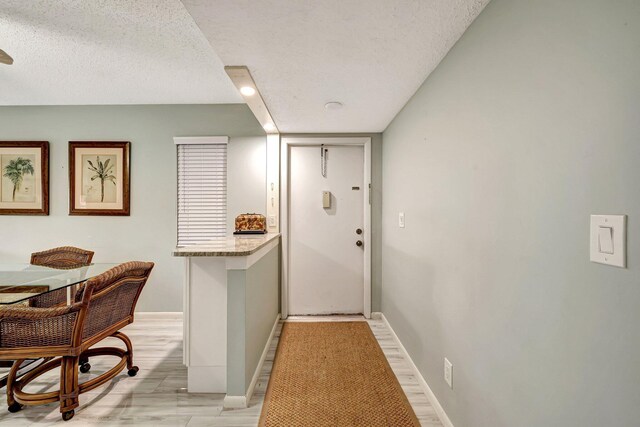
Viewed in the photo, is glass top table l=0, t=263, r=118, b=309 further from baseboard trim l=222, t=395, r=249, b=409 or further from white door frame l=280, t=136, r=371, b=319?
white door frame l=280, t=136, r=371, b=319

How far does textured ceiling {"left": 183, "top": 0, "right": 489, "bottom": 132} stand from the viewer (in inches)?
51.8

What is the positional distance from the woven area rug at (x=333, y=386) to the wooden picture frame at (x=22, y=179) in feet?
10.8

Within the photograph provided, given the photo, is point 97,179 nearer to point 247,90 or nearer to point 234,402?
point 247,90

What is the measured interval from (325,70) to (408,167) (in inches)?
41.0

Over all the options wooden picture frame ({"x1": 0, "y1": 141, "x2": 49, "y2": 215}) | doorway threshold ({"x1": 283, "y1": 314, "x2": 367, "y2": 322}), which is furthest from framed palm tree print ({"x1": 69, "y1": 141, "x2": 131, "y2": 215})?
doorway threshold ({"x1": 283, "y1": 314, "x2": 367, "y2": 322})

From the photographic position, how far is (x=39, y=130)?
3404mm

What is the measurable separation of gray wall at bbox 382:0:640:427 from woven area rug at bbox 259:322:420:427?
0.36 m

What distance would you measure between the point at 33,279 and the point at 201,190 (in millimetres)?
1675

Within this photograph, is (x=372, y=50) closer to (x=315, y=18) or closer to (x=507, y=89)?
(x=315, y=18)

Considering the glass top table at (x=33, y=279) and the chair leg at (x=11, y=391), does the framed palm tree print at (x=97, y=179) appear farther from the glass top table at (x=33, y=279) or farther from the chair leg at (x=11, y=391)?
the chair leg at (x=11, y=391)

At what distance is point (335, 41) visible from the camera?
1574mm

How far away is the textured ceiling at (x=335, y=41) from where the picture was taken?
51.8 inches

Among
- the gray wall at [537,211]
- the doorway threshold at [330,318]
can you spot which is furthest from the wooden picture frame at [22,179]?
the gray wall at [537,211]

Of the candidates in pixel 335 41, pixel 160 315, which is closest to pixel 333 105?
pixel 335 41
